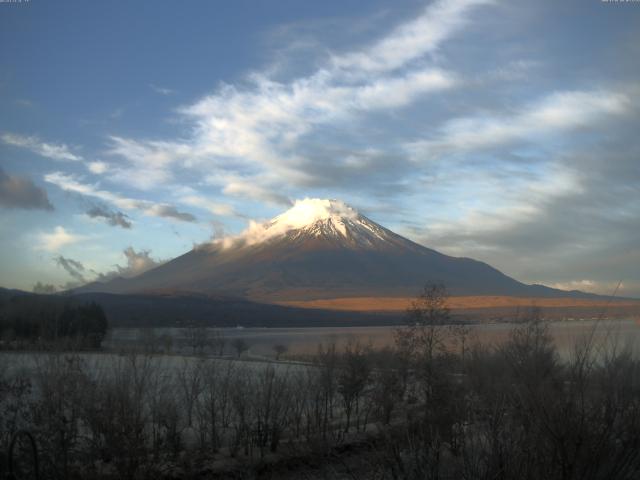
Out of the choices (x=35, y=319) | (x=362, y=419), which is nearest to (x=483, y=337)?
(x=362, y=419)

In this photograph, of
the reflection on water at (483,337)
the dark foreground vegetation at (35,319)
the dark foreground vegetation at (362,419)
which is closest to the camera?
the dark foreground vegetation at (362,419)

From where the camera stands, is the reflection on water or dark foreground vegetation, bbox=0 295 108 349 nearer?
the reflection on water

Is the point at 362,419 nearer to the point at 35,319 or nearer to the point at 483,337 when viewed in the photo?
the point at 35,319

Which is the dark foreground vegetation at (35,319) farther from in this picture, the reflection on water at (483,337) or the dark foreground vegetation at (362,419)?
the dark foreground vegetation at (362,419)

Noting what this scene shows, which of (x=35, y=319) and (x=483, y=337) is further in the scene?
(x=483, y=337)

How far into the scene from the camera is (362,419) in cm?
2295

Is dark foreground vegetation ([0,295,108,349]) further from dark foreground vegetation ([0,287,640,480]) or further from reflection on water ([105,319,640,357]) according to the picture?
dark foreground vegetation ([0,287,640,480])

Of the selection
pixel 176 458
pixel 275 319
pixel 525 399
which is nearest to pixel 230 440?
pixel 176 458

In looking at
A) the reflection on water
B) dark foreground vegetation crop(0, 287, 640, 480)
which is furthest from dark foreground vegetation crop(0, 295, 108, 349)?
dark foreground vegetation crop(0, 287, 640, 480)

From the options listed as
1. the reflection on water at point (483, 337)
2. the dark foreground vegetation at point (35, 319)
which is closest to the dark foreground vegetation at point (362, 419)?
the reflection on water at point (483, 337)

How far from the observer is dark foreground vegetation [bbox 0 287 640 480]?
19.1ft

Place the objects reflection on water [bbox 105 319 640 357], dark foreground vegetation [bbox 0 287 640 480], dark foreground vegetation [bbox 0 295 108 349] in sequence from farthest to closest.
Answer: dark foreground vegetation [bbox 0 295 108 349] → reflection on water [bbox 105 319 640 357] → dark foreground vegetation [bbox 0 287 640 480]

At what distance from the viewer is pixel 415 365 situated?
22641 mm

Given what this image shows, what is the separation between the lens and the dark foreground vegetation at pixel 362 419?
5.83 m
